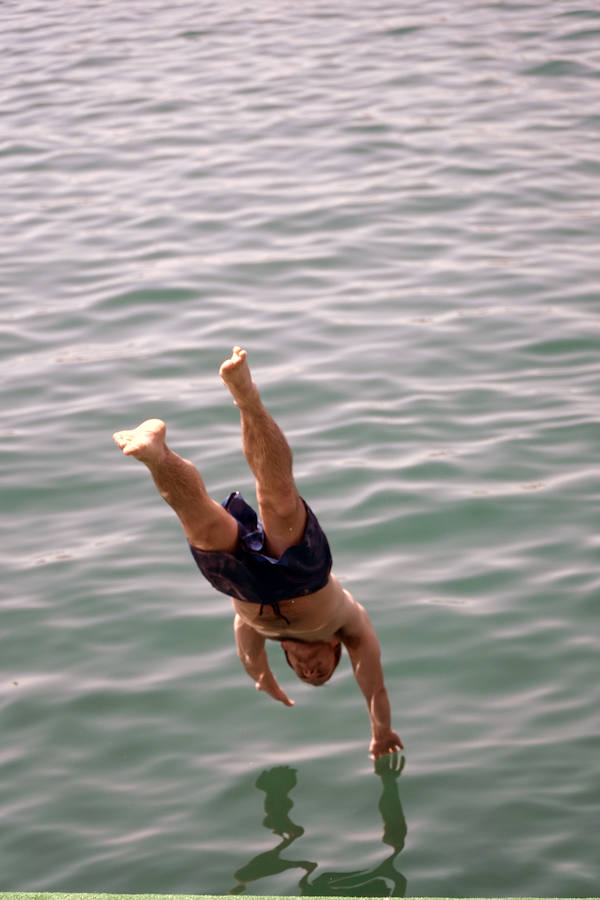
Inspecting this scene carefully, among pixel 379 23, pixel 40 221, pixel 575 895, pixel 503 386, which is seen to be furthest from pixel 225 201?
pixel 575 895

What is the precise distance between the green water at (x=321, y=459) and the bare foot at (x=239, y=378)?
2.30 m

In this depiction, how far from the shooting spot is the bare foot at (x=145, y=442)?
5.46m

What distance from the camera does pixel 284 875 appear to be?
6242mm

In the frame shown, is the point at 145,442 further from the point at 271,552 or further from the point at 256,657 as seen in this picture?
A: the point at 256,657

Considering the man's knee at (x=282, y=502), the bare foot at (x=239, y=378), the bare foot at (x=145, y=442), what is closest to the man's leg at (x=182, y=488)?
the bare foot at (x=145, y=442)

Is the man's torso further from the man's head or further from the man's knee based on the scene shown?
the man's knee

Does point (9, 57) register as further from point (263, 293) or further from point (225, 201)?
point (263, 293)

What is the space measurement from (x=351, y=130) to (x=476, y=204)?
2.98 metres

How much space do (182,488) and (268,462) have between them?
45 centimetres

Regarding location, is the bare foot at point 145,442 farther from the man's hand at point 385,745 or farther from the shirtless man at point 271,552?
the man's hand at point 385,745

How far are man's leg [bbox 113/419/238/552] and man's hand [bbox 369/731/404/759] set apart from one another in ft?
4.65

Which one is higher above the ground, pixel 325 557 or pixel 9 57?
pixel 9 57

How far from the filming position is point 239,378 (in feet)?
18.4

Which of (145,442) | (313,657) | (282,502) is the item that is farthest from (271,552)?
(145,442)
